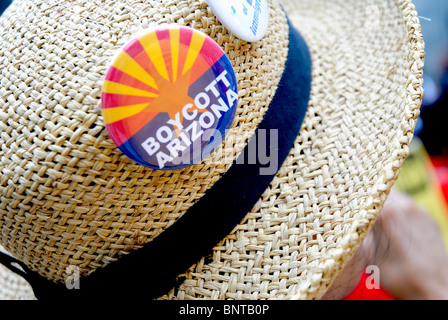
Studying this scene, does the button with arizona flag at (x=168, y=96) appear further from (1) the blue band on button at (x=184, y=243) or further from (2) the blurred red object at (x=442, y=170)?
(2) the blurred red object at (x=442, y=170)

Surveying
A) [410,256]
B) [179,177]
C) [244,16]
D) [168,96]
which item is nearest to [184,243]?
[179,177]

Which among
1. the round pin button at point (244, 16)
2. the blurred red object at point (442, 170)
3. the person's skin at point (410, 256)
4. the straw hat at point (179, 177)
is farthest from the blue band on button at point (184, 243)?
the blurred red object at point (442, 170)

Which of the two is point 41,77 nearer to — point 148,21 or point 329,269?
point 148,21

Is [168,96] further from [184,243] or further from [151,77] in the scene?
[184,243]

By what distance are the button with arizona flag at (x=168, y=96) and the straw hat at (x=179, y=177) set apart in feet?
0.15

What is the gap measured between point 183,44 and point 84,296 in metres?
0.49

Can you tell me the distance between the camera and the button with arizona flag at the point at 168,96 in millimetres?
560

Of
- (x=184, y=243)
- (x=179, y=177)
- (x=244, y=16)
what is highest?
(x=244, y=16)

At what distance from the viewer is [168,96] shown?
59cm

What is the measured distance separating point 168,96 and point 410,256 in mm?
985

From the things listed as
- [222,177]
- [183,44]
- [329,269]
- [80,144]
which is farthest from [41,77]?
[329,269]

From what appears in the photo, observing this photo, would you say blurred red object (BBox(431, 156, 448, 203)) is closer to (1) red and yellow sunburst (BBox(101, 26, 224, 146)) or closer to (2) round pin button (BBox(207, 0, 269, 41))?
(2) round pin button (BBox(207, 0, 269, 41))

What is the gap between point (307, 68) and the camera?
83 cm

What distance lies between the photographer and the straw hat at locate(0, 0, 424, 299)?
609 millimetres
